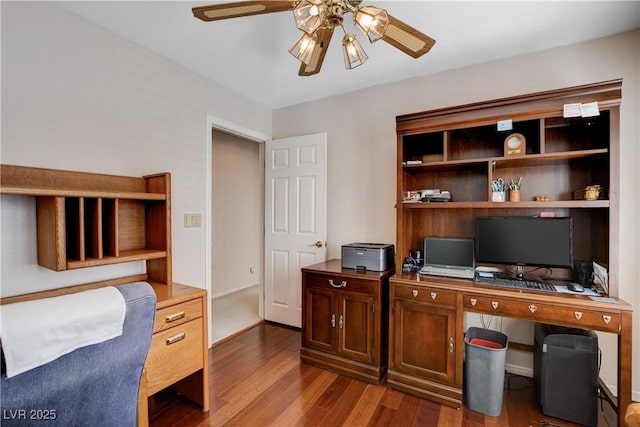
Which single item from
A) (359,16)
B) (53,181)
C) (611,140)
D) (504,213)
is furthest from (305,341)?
(611,140)

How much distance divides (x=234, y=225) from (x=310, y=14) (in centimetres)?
376

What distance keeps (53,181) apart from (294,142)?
2034 millimetres

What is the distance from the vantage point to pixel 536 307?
1.72 m

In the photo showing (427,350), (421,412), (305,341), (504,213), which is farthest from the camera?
(305,341)

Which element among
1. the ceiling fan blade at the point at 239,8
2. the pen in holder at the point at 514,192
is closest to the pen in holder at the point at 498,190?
the pen in holder at the point at 514,192

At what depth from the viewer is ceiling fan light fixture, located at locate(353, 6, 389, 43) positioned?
1.31m

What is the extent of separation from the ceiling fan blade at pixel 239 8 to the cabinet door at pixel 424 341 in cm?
193

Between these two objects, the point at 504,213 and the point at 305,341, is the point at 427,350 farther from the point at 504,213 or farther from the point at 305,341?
the point at 504,213

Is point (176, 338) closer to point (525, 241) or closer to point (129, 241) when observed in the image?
point (129, 241)

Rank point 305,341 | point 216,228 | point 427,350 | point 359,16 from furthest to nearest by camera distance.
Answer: point 216,228, point 305,341, point 427,350, point 359,16

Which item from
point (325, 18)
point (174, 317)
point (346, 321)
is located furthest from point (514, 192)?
point (174, 317)

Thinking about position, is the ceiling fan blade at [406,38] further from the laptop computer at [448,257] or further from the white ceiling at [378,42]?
the laptop computer at [448,257]

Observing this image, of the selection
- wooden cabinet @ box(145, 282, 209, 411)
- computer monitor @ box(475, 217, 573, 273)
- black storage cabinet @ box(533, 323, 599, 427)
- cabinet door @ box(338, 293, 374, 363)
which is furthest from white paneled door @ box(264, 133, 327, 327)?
black storage cabinet @ box(533, 323, 599, 427)

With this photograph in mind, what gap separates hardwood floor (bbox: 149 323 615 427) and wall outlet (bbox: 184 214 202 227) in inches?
47.3
